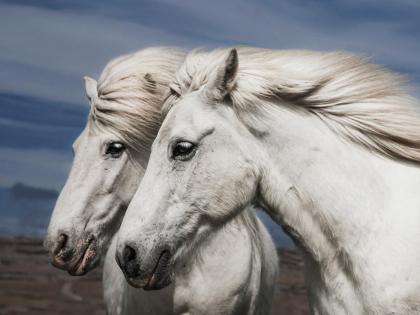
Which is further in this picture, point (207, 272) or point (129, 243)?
point (207, 272)

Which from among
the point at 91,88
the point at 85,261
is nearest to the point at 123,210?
the point at 85,261

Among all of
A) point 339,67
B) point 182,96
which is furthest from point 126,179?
point 339,67

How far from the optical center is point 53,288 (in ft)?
40.0

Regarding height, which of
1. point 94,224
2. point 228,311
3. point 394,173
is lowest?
point 228,311

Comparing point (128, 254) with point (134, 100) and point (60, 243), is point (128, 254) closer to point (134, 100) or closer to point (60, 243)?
point (60, 243)

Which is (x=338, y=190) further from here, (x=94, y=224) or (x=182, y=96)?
(x=94, y=224)

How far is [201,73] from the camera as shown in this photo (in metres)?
3.11

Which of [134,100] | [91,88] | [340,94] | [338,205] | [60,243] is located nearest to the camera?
[338,205]

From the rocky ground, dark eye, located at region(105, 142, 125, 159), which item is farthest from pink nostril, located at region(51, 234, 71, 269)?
the rocky ground

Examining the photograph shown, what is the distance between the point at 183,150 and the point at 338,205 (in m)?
0.63

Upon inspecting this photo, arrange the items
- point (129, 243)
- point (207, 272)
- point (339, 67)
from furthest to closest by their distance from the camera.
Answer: point (207, 272) < point (339, 67) < point (129, 243)

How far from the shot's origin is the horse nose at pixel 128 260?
2.92 meters

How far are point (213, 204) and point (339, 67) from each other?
0.76 m

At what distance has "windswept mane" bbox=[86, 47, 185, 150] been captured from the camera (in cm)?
403
